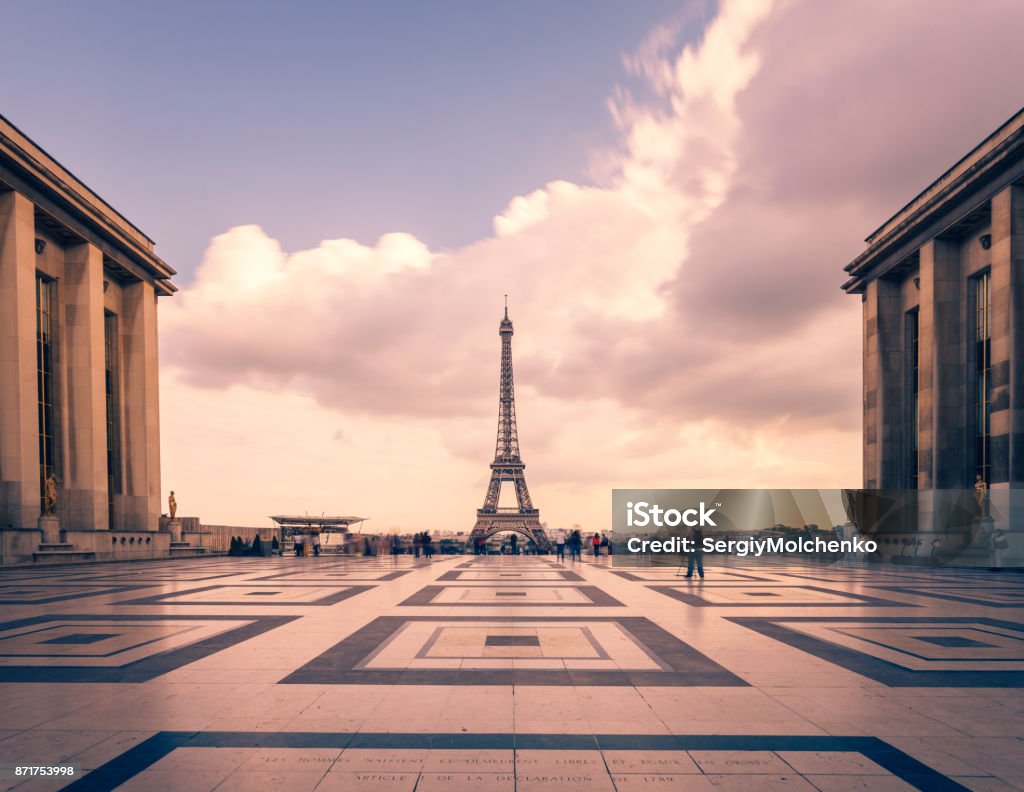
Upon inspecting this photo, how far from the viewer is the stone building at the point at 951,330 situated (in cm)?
3641

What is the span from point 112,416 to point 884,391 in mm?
59968

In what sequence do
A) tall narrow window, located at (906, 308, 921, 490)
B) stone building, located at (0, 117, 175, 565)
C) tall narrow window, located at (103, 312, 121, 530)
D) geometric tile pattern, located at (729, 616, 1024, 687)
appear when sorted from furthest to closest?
1. tall narrow window, located at (103, 312, 121, 530)
2. tall narrow window, located at (906, 308, 921, 490)
3. stone building, located at (0, 117, 175, 565)
4. geometric tile pattern, located at (729, 616, 1024, 687)

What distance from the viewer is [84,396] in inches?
1774

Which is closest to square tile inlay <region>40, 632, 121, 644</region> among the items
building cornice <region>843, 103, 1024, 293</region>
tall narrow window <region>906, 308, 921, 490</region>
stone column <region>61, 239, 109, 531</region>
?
stone column <region>61, 239, 109, 531</region>

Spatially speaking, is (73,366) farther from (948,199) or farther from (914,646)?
(948,199)

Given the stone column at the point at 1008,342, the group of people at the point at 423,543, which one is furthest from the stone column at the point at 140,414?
the stone column at the point at 1008,342

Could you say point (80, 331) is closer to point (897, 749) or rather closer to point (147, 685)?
point (147, 685)

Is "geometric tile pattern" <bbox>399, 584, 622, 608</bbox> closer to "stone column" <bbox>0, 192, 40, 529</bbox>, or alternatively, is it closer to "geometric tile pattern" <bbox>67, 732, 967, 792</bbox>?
"geometric tile pattern" <bbox>67, 732, 967, 792</bbox>

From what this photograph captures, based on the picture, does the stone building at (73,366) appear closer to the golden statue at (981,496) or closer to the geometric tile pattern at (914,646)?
the geometric tile pattern at (914,646)

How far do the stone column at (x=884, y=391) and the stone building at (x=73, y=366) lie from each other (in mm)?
53196

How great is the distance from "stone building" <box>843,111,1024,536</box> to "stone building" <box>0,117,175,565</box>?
5136 cm

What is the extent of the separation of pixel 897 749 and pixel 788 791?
158 cm

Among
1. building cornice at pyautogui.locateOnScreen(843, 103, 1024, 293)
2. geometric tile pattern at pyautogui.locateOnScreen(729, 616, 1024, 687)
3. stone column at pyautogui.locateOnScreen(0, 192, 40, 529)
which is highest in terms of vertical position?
building cornice at pyautogui.locateOnScreen(843, 103, 1024, 293)

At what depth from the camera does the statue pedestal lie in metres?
35.1
